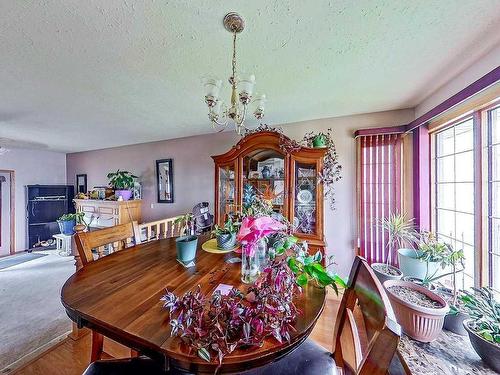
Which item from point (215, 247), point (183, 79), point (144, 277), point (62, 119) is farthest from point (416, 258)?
point (62, 119)

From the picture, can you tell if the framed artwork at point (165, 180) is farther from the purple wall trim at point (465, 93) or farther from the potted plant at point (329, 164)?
the purple wall trim at point (465, 93)

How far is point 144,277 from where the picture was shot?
102 cm

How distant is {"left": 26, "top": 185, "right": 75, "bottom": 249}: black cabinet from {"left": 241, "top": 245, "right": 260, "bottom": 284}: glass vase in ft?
20.2

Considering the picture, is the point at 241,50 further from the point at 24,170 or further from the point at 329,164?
the point at 24,170

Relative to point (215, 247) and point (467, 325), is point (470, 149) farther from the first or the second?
point (215, 247)

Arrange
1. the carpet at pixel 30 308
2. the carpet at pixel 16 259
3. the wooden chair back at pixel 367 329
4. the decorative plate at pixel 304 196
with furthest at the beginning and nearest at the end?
the carpet at pixel 16 259 < the decorative plate at pixel 304 196 < the carpet at pixel 30 308 < the wooden chair back at pixel 367 329

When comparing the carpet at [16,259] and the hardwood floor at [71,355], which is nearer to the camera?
the hardwood floor at [71,355]

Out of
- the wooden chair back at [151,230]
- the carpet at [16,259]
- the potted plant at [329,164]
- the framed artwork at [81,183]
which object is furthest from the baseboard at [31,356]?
the framed artwork at [81,183]

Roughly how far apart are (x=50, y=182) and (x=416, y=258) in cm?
734

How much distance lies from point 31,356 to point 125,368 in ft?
5.04

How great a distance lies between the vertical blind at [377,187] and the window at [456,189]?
33 centimetres

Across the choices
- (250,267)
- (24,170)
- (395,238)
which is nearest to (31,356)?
(250,267)

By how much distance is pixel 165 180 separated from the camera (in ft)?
13.0

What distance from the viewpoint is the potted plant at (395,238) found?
186cm
